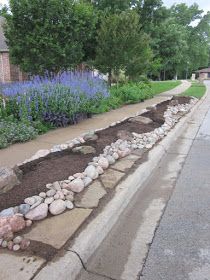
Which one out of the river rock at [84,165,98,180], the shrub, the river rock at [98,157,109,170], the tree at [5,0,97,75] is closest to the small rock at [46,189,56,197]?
the river rock at [84,165,98,180]

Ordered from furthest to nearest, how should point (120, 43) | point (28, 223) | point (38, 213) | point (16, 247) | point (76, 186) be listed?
point (120, 43)
point (76, 186)
point (38, 213)
point (28, 223)
point (16, 247)

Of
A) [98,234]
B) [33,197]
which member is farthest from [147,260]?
[33,197]

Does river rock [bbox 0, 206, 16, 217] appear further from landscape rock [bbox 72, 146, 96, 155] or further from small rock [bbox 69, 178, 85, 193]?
landscape rock [bbox 72, 146, 96, 155]

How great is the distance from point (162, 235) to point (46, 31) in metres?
10.5

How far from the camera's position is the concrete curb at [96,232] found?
2.71 metres

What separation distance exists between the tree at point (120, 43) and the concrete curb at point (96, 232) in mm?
8860

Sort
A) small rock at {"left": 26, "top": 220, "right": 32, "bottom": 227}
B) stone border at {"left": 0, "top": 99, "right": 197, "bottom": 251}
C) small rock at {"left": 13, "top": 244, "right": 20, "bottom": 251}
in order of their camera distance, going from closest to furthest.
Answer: small rock at {"left": 13, "top": 244, "right": 20, "bottom": 251} < stone border at {"left": 0, "top": 99, "right": 197, "bottom": 251} < small rock at {"left": 26, "top": 220, "right": 32, "bottom": 227}

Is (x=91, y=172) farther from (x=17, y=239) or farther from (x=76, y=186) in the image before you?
(x=17, y=239)

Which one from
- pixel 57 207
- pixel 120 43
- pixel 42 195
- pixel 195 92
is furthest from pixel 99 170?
pixel 195 92

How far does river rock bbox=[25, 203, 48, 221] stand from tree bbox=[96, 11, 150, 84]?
1105 centimetres

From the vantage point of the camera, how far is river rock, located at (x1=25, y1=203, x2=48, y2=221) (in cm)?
347

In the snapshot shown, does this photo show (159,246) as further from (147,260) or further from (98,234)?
(98,234)

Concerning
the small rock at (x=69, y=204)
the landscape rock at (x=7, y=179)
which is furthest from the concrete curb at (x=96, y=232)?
the landscape rock at (x=7, y=179)

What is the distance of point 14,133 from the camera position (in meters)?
6.67
